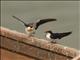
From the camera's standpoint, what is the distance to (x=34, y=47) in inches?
211

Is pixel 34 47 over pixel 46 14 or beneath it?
over

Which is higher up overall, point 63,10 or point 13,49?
point 13,49

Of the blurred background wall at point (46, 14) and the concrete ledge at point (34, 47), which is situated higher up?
the concrete ledge at point (34, 47)

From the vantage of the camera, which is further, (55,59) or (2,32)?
(2,32)

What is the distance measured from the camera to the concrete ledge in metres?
5.03

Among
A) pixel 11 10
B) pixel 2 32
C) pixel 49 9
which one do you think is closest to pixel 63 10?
pixel 49 9

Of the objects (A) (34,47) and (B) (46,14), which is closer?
(A) (34,47)

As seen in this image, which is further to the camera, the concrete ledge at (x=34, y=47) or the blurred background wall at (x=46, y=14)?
the blurred background wall at (x=46, y=14)

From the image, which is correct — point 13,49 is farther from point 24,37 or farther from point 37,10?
point 37,10

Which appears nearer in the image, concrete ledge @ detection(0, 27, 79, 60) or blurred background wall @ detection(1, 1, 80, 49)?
concrete ledge @ detection(0, 27, 79, 60)

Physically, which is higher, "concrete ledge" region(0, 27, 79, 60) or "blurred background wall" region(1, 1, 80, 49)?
"concrete ledge" region(0, 27, 79, 60)

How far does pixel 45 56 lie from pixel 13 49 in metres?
0.63

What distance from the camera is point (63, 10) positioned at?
35.8 ft

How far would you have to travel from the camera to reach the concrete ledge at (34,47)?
5030 millimetres
